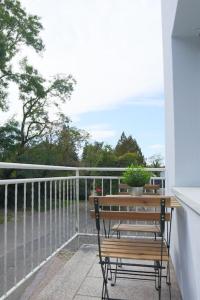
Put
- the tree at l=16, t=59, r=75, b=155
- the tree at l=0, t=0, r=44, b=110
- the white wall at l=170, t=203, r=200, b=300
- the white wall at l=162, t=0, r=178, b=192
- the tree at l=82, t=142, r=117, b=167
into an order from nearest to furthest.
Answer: the white wall at l=170, t=203, r=200, b=300 < the white wall at l=162, t=0, r=178, b=192 < the tree at l=82, t=142, r=117, b=167 < the tree at l=0, t=0, r=44, b=110 < the tree at l=16, t=59, r=75, b=155

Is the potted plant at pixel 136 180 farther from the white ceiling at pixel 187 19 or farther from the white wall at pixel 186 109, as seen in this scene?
the white ceiling at pixel 187 19

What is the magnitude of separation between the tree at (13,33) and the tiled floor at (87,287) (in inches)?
402

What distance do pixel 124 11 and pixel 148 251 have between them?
4840mm

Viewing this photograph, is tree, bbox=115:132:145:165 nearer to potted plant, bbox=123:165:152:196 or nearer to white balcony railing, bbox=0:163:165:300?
white balcony railing, bbox=0:163:165:300

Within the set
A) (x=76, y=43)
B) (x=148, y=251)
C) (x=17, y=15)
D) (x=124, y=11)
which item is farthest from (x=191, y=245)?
(x=17, y=15)

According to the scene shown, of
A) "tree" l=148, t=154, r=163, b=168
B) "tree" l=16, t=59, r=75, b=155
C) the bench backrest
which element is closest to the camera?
the bench backrest

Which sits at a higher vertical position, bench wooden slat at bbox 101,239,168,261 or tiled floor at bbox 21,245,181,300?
bench wooden slat at bbox 101,239,168,261

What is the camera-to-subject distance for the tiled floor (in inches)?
100

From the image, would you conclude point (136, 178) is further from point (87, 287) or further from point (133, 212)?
point (87, 287)

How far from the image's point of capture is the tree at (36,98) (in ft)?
41.6

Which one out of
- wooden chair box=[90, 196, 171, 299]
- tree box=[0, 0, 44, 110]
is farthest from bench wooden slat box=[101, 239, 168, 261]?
tree box=[0, 0, 44, 110]

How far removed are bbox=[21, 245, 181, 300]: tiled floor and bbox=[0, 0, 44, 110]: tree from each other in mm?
10219

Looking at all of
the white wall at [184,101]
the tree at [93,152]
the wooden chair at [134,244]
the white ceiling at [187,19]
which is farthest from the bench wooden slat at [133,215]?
the tree at [93,152]

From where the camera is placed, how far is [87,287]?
2719 millimetres
